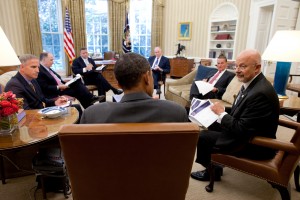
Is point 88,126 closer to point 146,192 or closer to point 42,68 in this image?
point 146,192

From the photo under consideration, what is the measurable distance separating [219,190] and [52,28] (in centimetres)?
679

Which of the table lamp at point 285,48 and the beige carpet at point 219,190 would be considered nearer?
the beige carpet at point 219,190

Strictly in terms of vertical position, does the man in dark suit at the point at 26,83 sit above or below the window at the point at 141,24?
below

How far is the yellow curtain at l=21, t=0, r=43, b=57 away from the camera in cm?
582

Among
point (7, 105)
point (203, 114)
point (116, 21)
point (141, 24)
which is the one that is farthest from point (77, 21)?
point (203, 114)

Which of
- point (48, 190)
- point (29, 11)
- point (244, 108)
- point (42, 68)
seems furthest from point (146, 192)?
point (29, 11)

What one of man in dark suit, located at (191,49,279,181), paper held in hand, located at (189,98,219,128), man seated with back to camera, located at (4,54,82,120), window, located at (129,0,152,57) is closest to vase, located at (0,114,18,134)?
man seated with back to camera, located at (4,54,82,120)

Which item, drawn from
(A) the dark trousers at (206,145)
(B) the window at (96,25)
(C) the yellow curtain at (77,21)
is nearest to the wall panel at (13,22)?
(C) the yellow curtain at (77,21)

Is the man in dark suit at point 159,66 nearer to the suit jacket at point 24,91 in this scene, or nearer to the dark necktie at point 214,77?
the dark necktie at point 214,77

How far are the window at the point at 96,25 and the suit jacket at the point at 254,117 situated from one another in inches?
239

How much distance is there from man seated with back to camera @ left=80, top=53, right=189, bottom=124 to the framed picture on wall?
6746 millimetres

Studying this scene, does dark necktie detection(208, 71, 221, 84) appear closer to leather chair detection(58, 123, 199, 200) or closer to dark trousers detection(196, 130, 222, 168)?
dark trousers detection(196, 130, 222, 168)

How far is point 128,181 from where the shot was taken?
955mm

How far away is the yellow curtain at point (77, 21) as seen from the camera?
21.3 feet
